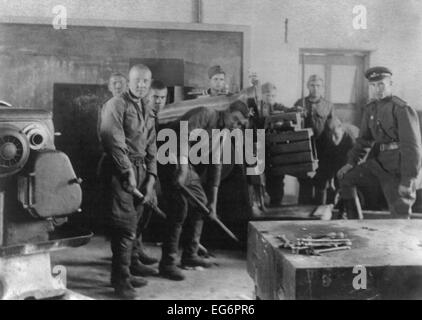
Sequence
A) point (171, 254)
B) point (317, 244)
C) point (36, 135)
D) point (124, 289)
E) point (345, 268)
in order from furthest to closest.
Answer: point (171, 254)
point (124, 289)
point (36, 135)
point (317, 244)
point (345, 268)

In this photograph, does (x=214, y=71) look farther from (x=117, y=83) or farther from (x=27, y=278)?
(x=27, y=278)

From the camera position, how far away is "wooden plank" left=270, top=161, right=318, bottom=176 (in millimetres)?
3480

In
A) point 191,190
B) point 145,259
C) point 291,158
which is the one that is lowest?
point 145,259

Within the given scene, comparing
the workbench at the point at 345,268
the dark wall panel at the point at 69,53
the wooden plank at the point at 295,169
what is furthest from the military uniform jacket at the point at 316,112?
the workbench at the point at 345,268

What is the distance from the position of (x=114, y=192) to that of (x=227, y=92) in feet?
3.52

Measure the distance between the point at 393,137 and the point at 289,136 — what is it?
0.76 meters

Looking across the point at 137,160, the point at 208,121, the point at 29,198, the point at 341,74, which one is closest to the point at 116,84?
the point at 137,160

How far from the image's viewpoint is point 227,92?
3.48 meters

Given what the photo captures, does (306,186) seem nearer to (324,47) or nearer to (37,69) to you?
(324,47)

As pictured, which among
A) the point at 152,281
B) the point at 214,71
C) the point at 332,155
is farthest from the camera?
the point at 332,155

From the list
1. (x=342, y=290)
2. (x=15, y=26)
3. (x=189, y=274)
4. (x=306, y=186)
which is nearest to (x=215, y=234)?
(x=189, y=274)

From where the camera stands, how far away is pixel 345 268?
6.75ft

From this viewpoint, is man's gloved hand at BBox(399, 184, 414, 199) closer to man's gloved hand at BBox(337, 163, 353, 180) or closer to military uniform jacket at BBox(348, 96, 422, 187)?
military uniform jacket at BBox(348, 96, 422, 187)

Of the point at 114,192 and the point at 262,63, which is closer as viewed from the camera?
the point at 114,192
